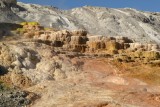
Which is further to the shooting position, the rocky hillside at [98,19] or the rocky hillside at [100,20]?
the rocky hillside at [100,20]

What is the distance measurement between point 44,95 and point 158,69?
1090 centimetres

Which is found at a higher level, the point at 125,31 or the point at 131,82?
the point at 125,31

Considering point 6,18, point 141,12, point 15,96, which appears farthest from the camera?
point 141,12

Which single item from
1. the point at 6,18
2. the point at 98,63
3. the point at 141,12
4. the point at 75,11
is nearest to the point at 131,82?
the point at 98,63

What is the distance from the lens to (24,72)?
26.4 meters

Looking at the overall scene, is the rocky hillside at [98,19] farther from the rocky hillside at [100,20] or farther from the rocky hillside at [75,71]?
the rocky hillside at [75,71]

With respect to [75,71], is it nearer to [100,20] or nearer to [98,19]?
[100,20]

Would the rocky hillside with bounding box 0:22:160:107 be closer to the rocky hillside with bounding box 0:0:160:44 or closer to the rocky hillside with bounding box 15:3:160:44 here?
the rocky hillside with bounding box 0:0:160:44

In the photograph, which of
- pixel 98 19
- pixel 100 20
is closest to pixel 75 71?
pixel 100 20

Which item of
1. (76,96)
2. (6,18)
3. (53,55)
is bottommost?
(76,96)

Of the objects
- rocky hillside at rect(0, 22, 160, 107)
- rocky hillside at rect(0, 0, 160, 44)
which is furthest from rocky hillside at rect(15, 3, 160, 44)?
rocky hillside at rect(0, 22, 160, 107)

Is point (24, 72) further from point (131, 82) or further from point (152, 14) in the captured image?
point (152, 14)

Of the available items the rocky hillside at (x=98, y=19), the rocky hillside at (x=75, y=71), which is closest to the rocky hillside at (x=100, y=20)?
the rocky hillside at (x=98, y=19)

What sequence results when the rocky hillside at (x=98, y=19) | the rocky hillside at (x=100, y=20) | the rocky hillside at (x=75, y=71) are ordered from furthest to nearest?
1. the rocky hillside at (x=100, y=20)
2. the rocky hillside at (x=98, y=19)
3. the rocky hillside at (x=75, y=71)
